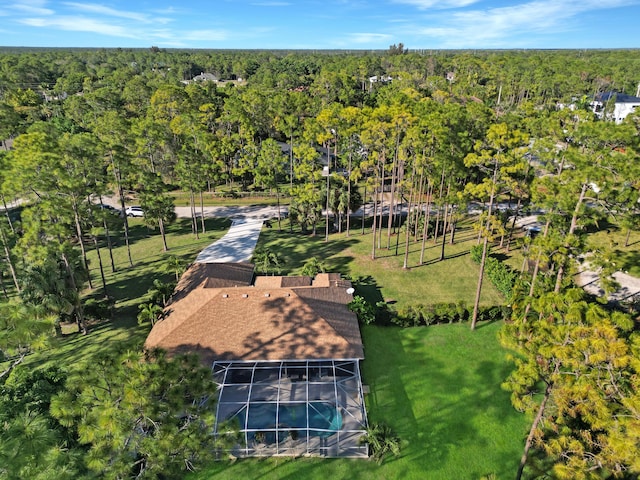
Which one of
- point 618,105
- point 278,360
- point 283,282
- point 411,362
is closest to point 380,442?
point 278,360

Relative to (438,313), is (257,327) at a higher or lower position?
higher

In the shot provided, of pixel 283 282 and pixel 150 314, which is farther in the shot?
pixel 283 282

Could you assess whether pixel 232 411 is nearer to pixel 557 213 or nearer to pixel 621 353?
pixel 621 353

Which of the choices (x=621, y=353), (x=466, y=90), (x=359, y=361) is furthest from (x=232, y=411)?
(x=466, y=90)

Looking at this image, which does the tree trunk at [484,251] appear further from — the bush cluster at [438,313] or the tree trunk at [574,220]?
the tree trunk at [574,220]

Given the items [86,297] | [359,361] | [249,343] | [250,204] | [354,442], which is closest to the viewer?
[354,442]

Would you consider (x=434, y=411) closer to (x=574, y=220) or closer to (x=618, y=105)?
(x=574, y=220)

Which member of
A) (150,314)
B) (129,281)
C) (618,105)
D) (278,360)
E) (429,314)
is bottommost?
(129,281)
